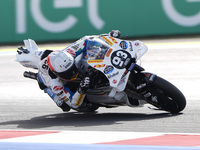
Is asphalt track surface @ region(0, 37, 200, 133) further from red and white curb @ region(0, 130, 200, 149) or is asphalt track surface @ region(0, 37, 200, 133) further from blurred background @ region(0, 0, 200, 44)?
blurred background @ region(0, 0, 200, 44)

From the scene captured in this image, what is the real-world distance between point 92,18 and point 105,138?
36.7 ft

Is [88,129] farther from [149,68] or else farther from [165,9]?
[165,9]

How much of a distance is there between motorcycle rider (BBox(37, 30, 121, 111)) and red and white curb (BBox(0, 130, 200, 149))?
104 cm

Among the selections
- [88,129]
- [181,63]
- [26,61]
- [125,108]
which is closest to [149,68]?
[181,63]

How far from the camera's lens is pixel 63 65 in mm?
6477

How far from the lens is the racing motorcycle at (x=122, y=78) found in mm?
6348

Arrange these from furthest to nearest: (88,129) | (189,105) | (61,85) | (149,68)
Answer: (149,68) → (189,105) → (61,85) → (88,129)

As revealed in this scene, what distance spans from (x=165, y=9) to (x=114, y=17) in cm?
170

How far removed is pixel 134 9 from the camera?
51.3 feet

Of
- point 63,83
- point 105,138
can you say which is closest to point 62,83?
point 63,83

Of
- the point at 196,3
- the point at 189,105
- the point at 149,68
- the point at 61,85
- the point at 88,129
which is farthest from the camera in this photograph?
the point at 196,3

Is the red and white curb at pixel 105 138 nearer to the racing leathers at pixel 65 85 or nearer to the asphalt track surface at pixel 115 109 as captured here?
the asphalt track surface at pixel 115 109

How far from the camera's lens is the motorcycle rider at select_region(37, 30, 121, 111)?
256 inches

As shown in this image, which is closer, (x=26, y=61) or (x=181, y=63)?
(x=26, y=61)
